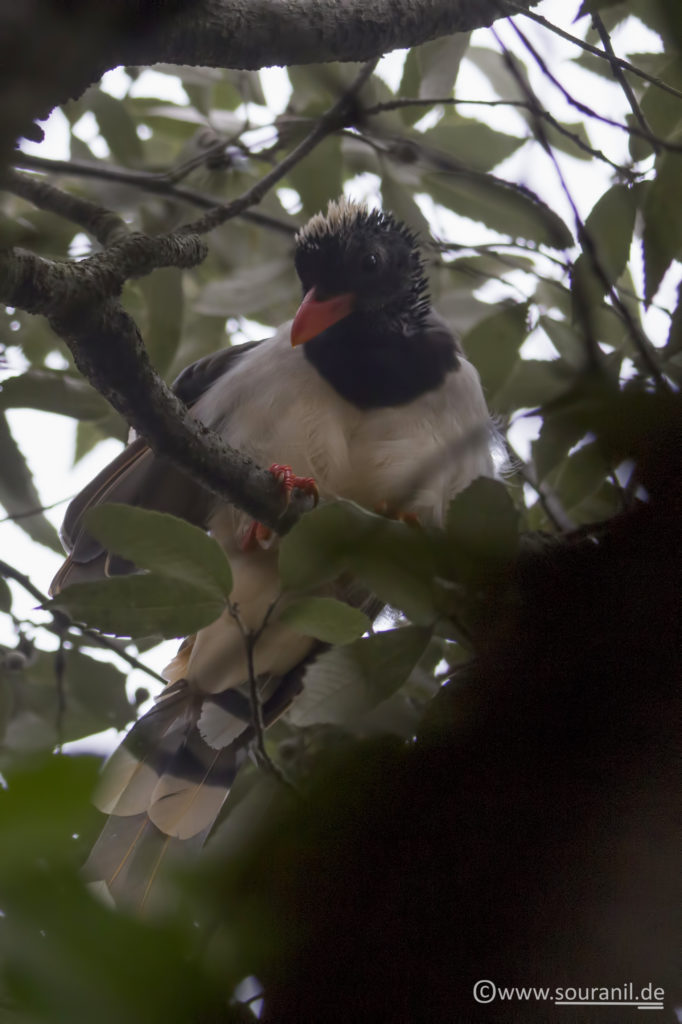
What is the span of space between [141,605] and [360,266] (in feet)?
6.36

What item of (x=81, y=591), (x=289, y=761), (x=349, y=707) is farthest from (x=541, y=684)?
(x=289, y=761)

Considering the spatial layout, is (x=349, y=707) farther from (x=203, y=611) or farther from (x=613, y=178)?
(x=613, y=178)

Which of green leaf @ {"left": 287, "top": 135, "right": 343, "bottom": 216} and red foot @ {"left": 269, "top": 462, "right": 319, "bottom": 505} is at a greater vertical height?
green leaf @ {"left": 287, "top": 135, "right": 343, "bottom": 216}

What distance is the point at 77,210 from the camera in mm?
2322

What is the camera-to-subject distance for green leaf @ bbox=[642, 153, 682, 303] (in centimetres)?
152

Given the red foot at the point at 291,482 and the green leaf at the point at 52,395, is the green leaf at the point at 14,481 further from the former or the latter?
the red foot at the point at 291,482

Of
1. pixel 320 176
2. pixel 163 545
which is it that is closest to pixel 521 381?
pixel 163 545

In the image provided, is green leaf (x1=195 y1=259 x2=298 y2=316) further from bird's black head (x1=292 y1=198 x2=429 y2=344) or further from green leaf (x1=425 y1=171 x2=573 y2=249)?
green leaf (x1=425 y1=171 x2=573 y2=249)

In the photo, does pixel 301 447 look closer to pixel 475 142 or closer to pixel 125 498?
pixel 125 498

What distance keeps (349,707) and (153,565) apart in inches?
13.6

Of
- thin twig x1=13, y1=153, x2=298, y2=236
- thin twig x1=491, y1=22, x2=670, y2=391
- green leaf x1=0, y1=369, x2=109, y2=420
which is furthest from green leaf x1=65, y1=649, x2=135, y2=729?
thin twig x1=491, y1=22, x2=670, y2=391

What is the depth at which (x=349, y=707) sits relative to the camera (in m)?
1.34

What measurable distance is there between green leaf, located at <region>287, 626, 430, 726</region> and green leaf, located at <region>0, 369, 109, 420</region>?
1.25m

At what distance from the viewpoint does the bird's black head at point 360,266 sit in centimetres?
280
